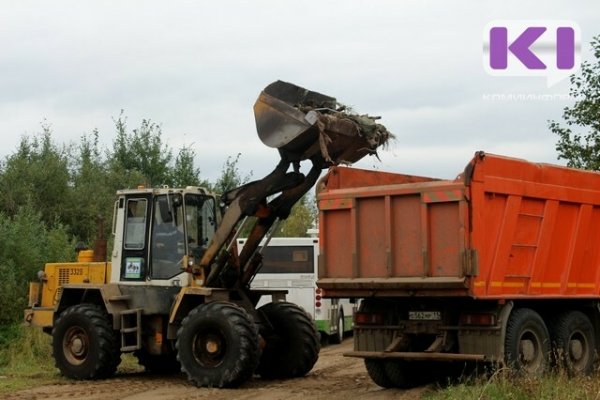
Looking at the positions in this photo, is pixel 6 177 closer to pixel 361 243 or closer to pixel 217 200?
pixel 217 200

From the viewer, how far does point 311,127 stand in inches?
511

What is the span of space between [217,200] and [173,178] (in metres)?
20.6

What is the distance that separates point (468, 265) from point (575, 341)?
2829mm

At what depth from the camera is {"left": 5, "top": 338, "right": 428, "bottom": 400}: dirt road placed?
40.5 feet

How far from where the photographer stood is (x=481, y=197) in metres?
11.3

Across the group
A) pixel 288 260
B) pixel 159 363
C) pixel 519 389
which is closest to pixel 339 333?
pixel 288 260

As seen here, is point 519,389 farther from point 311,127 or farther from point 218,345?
point 218,345

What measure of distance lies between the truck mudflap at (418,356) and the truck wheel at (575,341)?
1.43 m

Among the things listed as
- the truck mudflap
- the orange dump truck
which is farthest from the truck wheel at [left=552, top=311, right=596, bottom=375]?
the truck mudflap

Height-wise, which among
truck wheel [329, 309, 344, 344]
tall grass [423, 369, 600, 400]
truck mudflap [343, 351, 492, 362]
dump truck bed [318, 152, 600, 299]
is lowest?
tall grass [423, 369, 600, 400]

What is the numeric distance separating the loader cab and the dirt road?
5.23 ft

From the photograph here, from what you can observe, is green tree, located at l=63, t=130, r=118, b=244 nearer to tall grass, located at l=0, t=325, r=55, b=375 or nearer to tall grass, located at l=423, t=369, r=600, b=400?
tall grass, located at l=0, t=325, r=55, b=375

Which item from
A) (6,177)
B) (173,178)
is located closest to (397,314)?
(6,177)

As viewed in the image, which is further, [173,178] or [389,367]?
[173,178]
